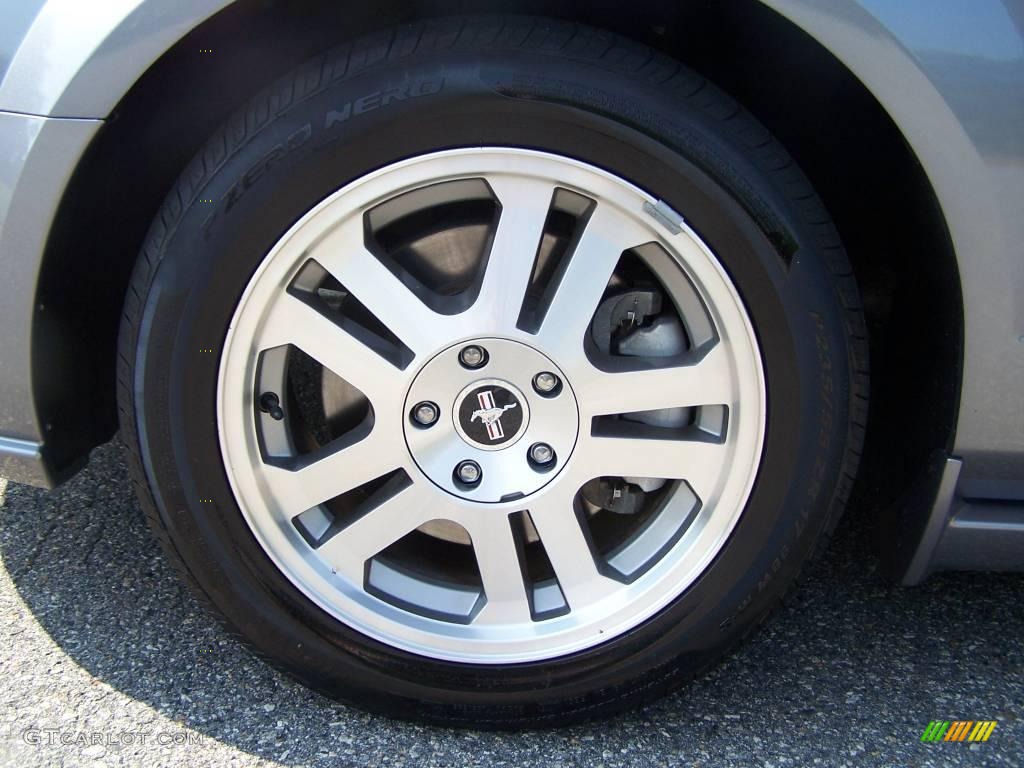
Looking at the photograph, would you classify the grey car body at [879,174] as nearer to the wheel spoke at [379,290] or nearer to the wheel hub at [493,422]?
the wheel spoke at [379,290]

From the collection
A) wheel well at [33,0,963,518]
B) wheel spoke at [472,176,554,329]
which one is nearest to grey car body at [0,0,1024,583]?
wheel well at [33,0,963,518]

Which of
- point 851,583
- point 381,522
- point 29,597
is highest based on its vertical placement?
point 851,583

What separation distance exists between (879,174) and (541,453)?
0.74 m

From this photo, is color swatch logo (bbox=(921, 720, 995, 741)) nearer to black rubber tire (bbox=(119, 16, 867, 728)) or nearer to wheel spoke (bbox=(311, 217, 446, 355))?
black rubber tire (bbox=(119, 16, 867, 728))

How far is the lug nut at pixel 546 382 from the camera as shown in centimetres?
147

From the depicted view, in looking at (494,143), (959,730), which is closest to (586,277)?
(494,143)

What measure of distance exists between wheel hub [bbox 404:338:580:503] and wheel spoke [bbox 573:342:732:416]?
0.04m

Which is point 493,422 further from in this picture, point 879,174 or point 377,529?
point 879,174

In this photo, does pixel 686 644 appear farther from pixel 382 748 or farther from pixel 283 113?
pixel 283 113

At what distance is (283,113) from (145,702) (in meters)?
1.03

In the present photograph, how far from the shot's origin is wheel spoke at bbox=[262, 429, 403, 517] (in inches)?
59.1

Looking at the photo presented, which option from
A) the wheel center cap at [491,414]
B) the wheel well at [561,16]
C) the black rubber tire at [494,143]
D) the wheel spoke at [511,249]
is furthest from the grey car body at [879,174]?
the wheel center cap at [491,414]

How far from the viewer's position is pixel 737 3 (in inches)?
55.4

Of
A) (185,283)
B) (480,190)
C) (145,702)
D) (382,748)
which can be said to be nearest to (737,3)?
(480,190)
